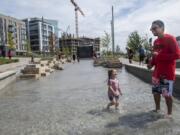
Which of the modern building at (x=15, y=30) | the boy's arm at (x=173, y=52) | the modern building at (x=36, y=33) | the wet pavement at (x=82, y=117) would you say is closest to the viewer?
the wet pavement at (x=82, y=117)

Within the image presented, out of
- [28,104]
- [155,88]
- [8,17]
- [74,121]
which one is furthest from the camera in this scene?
[8,17]

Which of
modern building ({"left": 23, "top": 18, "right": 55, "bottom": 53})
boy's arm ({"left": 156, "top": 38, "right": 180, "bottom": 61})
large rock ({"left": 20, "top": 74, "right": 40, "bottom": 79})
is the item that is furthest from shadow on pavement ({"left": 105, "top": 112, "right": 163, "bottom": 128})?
modern building ({"left": 23, "top": 18, "right": 55, "bottom": 53})

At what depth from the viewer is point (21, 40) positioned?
16250cm

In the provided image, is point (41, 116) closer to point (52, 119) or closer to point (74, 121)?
point (52, 119)

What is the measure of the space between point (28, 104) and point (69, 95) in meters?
1.85

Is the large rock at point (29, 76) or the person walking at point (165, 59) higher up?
the person walking at point (165, 59)

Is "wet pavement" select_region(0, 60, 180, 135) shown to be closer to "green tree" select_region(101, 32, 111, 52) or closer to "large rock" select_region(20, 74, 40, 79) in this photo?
"large rock" select_region(20, 74, 40, 79)

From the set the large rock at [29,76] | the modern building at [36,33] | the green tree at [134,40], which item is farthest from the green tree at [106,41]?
the modern building at [36,33]

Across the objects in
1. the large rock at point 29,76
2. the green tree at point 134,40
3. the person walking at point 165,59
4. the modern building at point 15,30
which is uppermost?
the modern building at point 15,30

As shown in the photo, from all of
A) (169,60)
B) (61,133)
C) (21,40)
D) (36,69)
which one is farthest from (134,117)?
(21,40)

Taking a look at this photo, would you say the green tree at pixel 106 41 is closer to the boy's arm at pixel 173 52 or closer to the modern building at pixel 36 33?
the boy's arm at pixel 173 52

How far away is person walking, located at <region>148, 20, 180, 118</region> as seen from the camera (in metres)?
6.71

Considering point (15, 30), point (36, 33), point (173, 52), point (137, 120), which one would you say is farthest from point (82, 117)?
point (36, 33)

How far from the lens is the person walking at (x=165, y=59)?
671 cm
